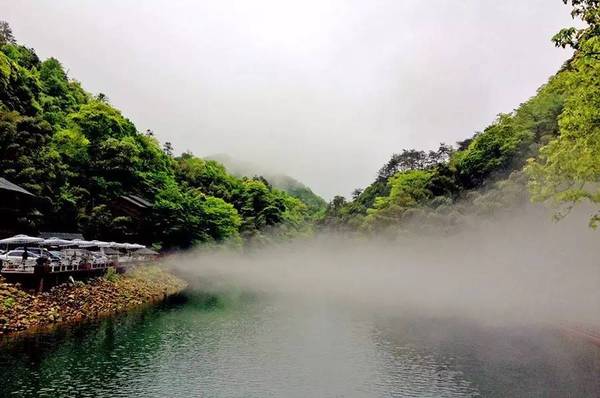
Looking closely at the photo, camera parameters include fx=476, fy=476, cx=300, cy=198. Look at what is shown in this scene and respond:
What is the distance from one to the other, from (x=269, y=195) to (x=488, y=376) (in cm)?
10268

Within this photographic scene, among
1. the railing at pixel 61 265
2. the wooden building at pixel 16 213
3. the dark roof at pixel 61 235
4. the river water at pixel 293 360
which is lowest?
the river water at pixel 293 360

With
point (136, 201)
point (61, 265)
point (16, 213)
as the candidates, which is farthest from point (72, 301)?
point (136, 201)

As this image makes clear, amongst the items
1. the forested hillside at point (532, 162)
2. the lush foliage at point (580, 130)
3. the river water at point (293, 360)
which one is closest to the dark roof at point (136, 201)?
the river water at point (293, 360)

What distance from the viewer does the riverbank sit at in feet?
84.7

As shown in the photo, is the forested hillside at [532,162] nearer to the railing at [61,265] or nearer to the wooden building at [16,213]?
the railing at [61,265]

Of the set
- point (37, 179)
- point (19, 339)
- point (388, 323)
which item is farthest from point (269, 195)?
point (19, 339)

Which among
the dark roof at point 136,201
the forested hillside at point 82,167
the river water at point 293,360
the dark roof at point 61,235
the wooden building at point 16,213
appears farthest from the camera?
the dark roof at point 136,201

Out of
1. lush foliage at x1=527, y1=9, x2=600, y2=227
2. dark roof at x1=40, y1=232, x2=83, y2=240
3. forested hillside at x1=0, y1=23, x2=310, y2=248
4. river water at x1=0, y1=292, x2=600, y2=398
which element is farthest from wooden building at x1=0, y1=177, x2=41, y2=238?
lush foliage at x1=527, y1=9, x2=600, y2=227

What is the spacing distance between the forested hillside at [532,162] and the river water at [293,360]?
758 centimetres

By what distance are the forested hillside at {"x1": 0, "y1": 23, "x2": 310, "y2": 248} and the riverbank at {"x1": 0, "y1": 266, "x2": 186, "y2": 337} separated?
9295mm

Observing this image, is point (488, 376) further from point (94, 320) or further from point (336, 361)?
point (94, 320)

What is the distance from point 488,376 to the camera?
21.1 metres

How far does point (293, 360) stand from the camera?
2388cm

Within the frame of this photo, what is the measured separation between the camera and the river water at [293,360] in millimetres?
18812
